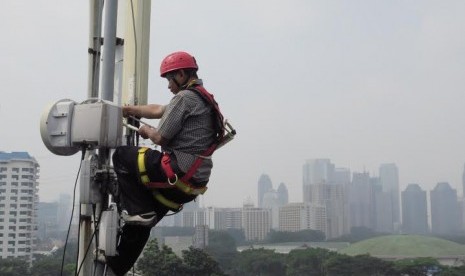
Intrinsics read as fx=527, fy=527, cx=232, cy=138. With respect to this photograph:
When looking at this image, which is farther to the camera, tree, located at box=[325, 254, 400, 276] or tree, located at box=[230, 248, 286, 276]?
tree, located at box=[230, 248, 286, 276]

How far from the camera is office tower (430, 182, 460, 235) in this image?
75.8 meters

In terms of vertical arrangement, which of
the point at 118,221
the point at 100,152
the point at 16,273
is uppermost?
the point at 100,152

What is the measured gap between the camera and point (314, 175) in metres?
82.9

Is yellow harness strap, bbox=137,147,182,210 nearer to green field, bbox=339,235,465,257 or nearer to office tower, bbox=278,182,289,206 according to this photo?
green field, bbox=339,235,465,257

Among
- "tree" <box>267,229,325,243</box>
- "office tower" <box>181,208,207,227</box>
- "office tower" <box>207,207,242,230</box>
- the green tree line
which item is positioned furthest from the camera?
"office tower" <box>207,207,242,230</box>

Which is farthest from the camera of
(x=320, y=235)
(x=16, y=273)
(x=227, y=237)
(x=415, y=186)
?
(x=415, y=186)

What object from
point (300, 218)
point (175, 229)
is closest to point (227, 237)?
point (175, 229)

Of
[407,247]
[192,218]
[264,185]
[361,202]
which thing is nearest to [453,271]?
[407,247]

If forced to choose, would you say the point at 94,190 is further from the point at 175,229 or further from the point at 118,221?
the point at 175,229

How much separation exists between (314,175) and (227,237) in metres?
30.1

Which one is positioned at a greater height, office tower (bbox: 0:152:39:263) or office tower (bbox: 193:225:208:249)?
office tower (bbox: 0:152:39:263)

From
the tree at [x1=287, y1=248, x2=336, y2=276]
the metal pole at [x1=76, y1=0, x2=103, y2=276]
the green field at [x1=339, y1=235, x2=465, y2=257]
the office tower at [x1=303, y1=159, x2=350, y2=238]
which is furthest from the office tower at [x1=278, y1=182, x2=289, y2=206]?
the metal pole at [x1=76, y1=0, x2=103, y2=276]

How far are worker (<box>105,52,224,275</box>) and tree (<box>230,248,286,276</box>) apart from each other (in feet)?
142

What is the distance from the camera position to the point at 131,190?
84.7 inches
